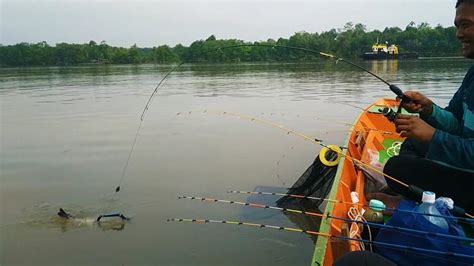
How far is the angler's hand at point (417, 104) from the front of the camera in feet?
10.4

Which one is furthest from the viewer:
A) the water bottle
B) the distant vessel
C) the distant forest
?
the distant forest

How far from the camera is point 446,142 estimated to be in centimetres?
264

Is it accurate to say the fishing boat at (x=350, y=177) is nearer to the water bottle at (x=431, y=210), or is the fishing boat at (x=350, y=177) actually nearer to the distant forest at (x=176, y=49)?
the water bottle at (x=431, y=210)

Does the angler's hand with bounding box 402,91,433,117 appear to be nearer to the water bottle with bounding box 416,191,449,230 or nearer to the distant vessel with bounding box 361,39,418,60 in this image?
the water bottle with bounding box 416,191,449,230

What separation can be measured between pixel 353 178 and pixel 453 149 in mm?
1781

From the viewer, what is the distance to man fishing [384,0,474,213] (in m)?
2.66

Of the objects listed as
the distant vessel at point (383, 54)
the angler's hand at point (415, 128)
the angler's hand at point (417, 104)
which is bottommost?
the angler's hand at point (415, 128)

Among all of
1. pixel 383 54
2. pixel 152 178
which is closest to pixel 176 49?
pixel 383 54

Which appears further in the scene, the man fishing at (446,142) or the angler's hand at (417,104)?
the angler's hand at (417,104)

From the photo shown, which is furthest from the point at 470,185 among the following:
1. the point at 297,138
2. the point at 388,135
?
the point at 297,138

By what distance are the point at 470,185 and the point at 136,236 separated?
3.64m

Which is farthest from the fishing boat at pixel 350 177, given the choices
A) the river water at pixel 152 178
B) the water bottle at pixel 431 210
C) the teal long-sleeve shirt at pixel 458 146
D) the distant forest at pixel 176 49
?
the distant forest at pixel 176 49

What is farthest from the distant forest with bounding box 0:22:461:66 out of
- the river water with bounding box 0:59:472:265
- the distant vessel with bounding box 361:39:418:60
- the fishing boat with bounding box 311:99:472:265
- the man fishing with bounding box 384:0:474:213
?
the man fishing with bounding box 384:0:474:213

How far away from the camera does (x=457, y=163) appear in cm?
271
